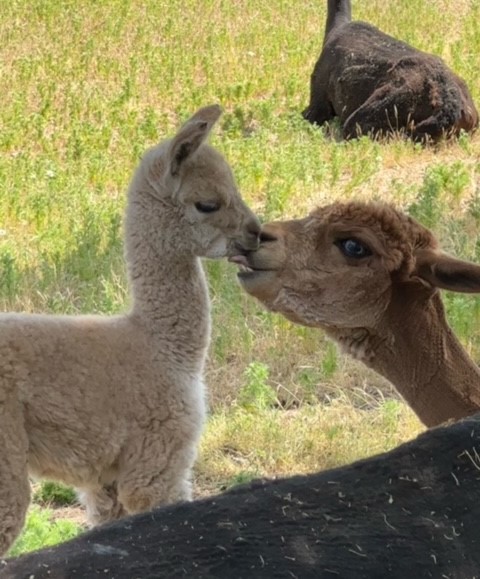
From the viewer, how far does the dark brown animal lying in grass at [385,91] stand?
15102mm

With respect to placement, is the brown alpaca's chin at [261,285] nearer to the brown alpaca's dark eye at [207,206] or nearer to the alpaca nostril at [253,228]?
the alpaca nostril at [253,228]

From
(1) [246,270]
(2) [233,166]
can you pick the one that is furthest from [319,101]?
(1) [246,270]

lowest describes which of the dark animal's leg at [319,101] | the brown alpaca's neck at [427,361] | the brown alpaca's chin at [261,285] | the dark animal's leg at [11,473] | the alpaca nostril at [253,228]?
the dark animal's leg at [319,101]

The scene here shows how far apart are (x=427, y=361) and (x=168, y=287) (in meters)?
1.31

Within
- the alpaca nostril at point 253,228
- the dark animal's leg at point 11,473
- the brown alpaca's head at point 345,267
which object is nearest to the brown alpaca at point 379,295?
the brown alpaca's head at point 345,267

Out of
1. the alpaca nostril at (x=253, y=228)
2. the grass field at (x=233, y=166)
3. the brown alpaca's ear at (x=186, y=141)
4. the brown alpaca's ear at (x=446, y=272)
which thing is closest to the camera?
the brown alpaca's ear at (x=446, y=272)

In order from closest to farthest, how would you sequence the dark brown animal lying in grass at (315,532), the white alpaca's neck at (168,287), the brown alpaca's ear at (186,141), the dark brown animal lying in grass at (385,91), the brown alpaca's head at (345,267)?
the dark brown animal lying in grass at (315,532) → the brown alpaca's head at (345,267) → the brown alpaca's ear at (186,141) → the white alpaca's neck at (168,287) → the dark brown animal lying in grass at (385,91)

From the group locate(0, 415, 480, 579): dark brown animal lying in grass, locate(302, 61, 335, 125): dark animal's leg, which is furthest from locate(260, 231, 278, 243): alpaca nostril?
locate(302, 61, 335, 125): dark animal's leg

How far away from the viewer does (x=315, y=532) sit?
10.4 feet

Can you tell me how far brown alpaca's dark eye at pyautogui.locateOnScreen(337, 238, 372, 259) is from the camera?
16.6 ft

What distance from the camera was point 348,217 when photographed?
5.09 metres

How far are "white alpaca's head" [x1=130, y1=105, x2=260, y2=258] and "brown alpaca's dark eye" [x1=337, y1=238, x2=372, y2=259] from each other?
0.61m

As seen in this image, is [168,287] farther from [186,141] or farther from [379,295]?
[379,295]

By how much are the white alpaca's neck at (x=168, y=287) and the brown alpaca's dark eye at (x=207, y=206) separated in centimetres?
12
